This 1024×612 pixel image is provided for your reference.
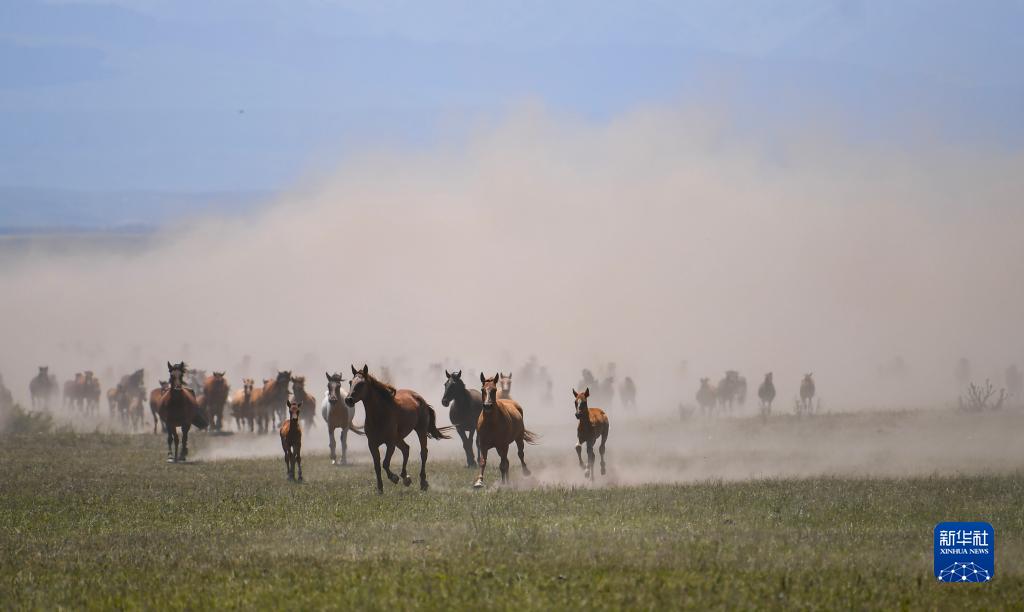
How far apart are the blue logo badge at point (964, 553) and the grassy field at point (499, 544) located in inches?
9.5

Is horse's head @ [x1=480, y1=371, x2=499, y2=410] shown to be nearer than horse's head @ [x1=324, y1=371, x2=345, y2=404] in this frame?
Yes

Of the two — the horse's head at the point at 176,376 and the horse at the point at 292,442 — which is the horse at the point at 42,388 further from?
the horse at the point at 292,442

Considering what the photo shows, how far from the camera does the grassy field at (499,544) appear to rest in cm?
1558

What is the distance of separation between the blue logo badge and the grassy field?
0.24 meters

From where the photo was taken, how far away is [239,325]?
550ft

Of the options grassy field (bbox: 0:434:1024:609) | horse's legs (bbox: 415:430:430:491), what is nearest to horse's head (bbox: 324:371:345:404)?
grassy field (bbox: 0:434:1024:609)

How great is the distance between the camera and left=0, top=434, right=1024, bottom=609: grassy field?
15.6 meters

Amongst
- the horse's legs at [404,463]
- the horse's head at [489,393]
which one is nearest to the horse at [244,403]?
the horse's legs at [404,463]

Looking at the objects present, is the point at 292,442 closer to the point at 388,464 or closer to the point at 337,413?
the point at 388,464

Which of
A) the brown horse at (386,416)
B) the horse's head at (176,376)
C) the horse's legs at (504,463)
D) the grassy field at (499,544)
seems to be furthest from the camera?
the horse's head at (176,376)

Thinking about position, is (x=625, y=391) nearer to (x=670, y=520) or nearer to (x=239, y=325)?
(x=670, y=520)

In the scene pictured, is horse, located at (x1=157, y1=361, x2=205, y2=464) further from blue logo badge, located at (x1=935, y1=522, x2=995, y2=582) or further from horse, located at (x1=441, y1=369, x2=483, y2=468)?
blue logo badge, located at (x1=935, y1=522, x2=995, y2=582)

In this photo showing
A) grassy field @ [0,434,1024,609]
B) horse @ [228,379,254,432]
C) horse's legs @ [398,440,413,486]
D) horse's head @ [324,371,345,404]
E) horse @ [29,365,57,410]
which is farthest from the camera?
horse @ [29,365,57,410]

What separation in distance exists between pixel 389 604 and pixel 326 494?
39.7ft
